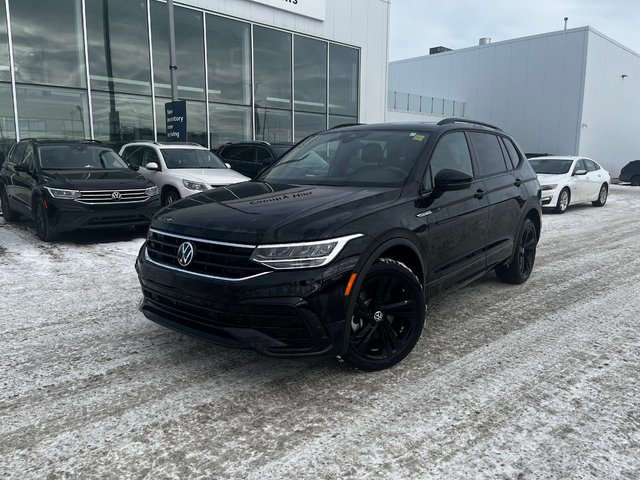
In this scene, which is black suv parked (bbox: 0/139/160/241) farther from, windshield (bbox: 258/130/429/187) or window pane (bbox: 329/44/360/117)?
window pane (bbox: 329/44/360/117)

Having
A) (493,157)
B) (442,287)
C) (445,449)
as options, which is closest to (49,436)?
(445,449)

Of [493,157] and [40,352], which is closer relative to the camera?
[40,352]

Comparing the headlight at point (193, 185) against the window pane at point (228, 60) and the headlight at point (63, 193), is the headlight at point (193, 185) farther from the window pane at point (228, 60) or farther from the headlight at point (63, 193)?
the window pane at point (228, 60)

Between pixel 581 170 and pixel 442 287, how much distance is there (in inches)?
465

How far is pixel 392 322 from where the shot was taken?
3.57 metres

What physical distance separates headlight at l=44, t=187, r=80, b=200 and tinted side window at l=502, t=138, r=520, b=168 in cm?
622

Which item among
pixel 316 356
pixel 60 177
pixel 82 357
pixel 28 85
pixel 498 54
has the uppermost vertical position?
pixel 498 54

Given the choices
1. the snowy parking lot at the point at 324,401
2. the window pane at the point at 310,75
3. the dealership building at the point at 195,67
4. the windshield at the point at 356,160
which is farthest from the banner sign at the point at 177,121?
the windshield at the point at 356,160

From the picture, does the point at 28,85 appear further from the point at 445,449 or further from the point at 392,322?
the point at 445,449

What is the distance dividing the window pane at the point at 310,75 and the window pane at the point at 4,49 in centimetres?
930

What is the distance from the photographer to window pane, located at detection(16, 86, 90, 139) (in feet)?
43.3

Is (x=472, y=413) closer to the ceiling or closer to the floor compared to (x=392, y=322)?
closer to the floor

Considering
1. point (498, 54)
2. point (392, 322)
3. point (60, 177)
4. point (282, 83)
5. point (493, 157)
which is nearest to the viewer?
point (392, 322)

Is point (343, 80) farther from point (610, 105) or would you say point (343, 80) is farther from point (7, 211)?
point (610, 105)
